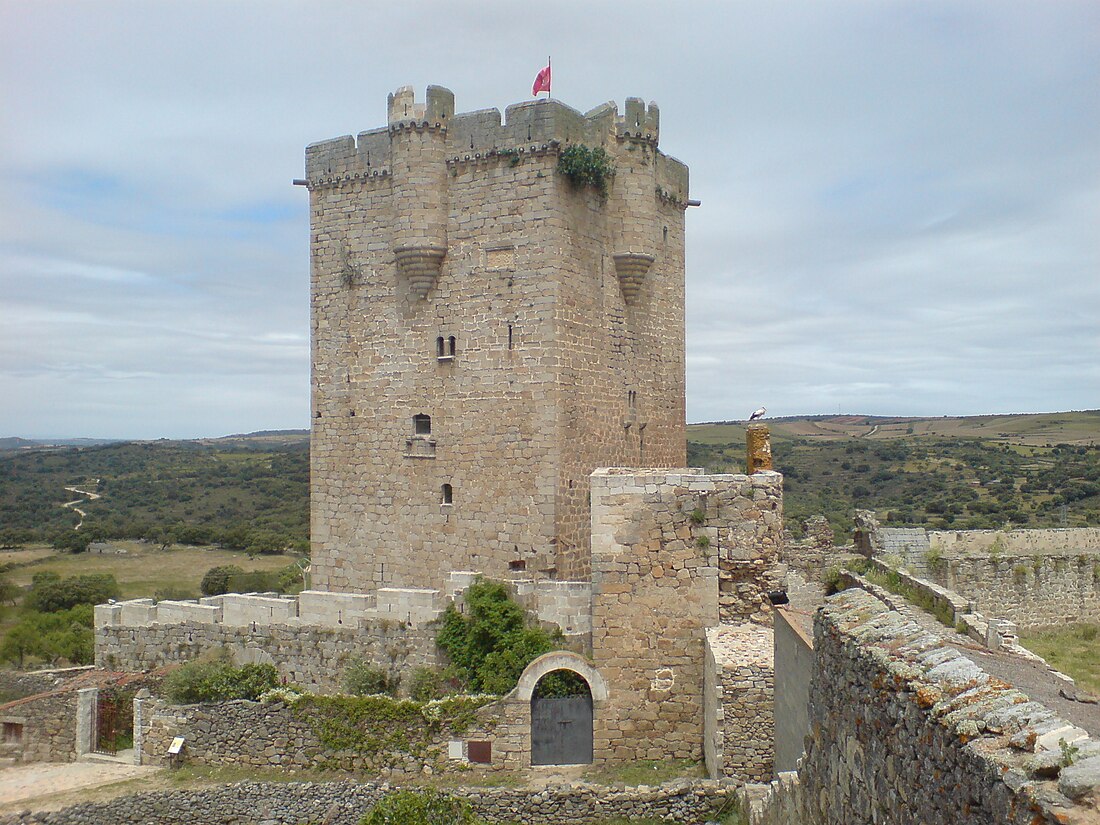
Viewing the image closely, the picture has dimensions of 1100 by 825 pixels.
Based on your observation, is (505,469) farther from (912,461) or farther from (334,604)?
(912,461)

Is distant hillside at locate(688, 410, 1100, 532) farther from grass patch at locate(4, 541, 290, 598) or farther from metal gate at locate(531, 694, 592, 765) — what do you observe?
grass patch at locate(4, 541, 290, 598)

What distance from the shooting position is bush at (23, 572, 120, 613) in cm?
2772

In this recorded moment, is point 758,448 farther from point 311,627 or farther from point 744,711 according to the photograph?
point 311,627

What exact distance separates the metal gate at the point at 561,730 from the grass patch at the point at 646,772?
349mm

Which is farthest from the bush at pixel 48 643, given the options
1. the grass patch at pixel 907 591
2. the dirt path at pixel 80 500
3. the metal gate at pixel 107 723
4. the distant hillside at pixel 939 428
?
the distant hillside at pixel 939 428

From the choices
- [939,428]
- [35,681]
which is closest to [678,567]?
[35,681]

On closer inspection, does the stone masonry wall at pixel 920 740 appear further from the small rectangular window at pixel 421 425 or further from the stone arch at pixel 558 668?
the small rectangular window at pixel 421 425

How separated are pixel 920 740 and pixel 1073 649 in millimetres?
11131

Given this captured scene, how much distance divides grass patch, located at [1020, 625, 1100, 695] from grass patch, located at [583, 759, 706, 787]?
4314mm

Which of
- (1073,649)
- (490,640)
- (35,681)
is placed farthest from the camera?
(35,681)

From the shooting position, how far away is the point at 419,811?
29.2 feet

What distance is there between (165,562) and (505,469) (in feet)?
104

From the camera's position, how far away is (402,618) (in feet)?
44.6

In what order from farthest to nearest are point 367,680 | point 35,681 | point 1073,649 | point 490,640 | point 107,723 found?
point 35,681, point 107,723, point 367,680, point 490,640, point 1073,649
